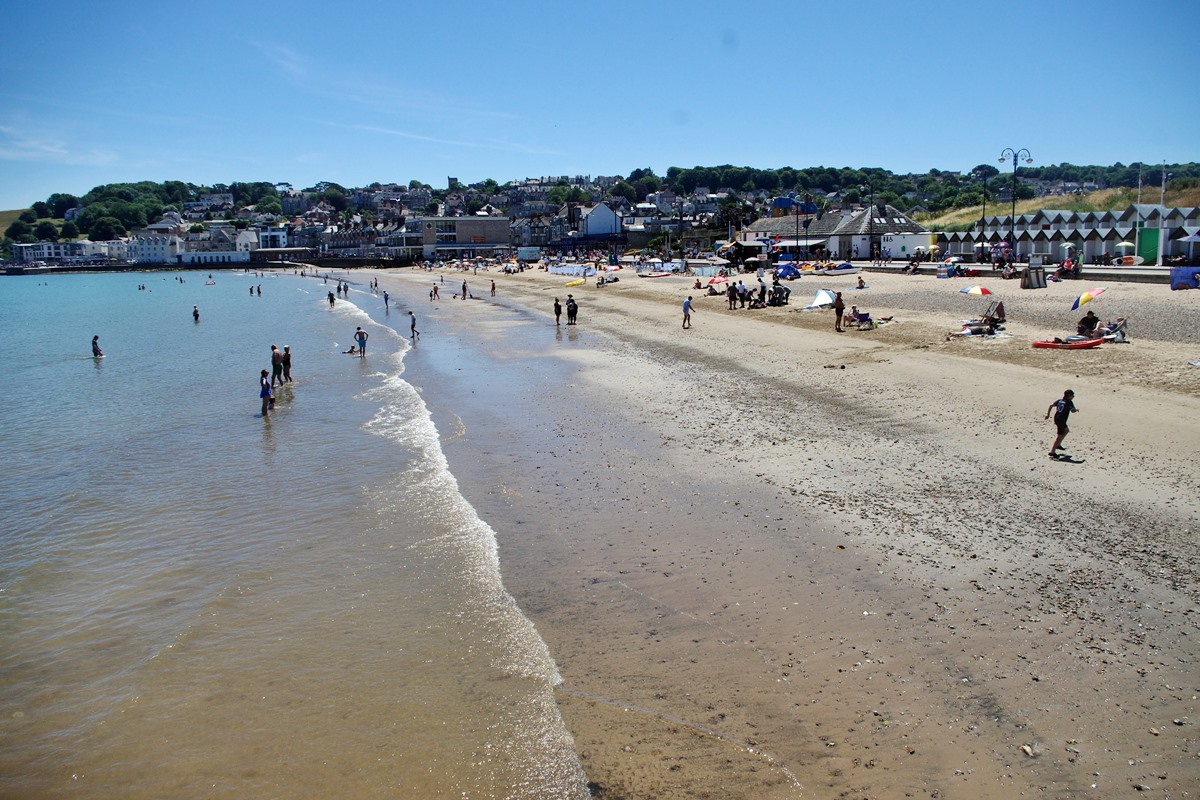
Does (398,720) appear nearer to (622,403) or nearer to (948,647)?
(948,647)

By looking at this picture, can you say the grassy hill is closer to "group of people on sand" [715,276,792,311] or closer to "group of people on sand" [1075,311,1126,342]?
"group of people on sand" [715,276,792,311]

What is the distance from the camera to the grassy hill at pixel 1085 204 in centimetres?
6327

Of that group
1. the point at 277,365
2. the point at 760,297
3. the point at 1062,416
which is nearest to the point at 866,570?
the point at 1062,416

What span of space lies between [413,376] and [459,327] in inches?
596

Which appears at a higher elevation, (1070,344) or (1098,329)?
(1098,329)

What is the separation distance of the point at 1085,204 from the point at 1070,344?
196ft

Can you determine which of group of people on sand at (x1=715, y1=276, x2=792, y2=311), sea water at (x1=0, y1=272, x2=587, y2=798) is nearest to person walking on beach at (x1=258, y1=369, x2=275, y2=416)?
sea water at (x1=0, y1=272, x2=587, y2=798)

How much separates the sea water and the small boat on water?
15.9 m

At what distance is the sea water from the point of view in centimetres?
596

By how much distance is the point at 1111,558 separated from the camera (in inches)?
330

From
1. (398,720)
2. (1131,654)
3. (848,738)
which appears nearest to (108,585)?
(398,720)

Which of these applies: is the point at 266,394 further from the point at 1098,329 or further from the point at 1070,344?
the point at 1098,329

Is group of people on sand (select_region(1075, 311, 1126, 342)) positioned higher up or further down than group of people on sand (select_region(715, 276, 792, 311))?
further down

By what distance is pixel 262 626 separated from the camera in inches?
322
